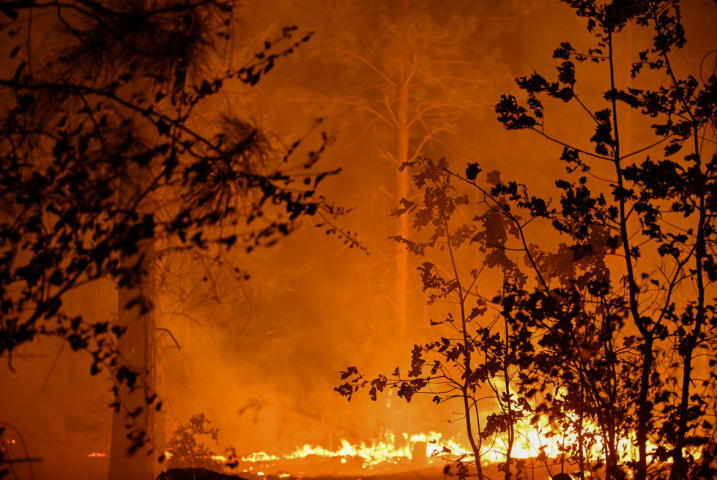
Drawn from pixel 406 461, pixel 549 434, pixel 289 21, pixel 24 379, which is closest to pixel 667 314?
pixel 549 434

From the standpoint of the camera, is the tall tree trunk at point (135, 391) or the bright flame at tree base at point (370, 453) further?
the bright flame at tree base at point (370, 453)

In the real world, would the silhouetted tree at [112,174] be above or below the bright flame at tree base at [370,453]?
above

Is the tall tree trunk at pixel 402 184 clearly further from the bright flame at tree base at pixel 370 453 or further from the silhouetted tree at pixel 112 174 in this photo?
the silhouetted tree at pixel 112 174

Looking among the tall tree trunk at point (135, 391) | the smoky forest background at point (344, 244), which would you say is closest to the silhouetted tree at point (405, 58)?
the smoky forest background at point (344, 244)

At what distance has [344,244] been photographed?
1166cm

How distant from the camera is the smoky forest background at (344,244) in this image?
2955 mm

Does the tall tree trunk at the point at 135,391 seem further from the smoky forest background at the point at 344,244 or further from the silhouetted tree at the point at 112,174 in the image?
the silhouetted tree at the point at 112,174

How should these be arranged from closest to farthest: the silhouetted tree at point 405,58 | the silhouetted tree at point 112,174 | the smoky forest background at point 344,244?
1. the silhouetted tree at point 112,174
2. the smoky forest background at point 344,244
3. the silhouetted tree at point 405,58

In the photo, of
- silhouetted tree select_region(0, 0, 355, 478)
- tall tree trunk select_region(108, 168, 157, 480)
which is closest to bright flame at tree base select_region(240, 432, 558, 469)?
tall tree trunk select_region(108, 168, 157, 480)

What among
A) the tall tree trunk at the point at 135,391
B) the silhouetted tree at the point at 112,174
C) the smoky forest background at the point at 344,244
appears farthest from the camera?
the tall tree trunk at the point at 135,391

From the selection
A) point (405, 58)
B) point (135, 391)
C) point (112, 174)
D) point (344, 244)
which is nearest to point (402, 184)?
point (405, 58)

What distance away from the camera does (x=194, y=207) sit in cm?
302

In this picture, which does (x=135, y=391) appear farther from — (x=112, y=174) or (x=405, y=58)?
(x=405, y=58)

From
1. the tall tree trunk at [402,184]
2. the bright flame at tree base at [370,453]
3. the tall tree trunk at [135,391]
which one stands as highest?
the tall tree trunk at [402,184]
